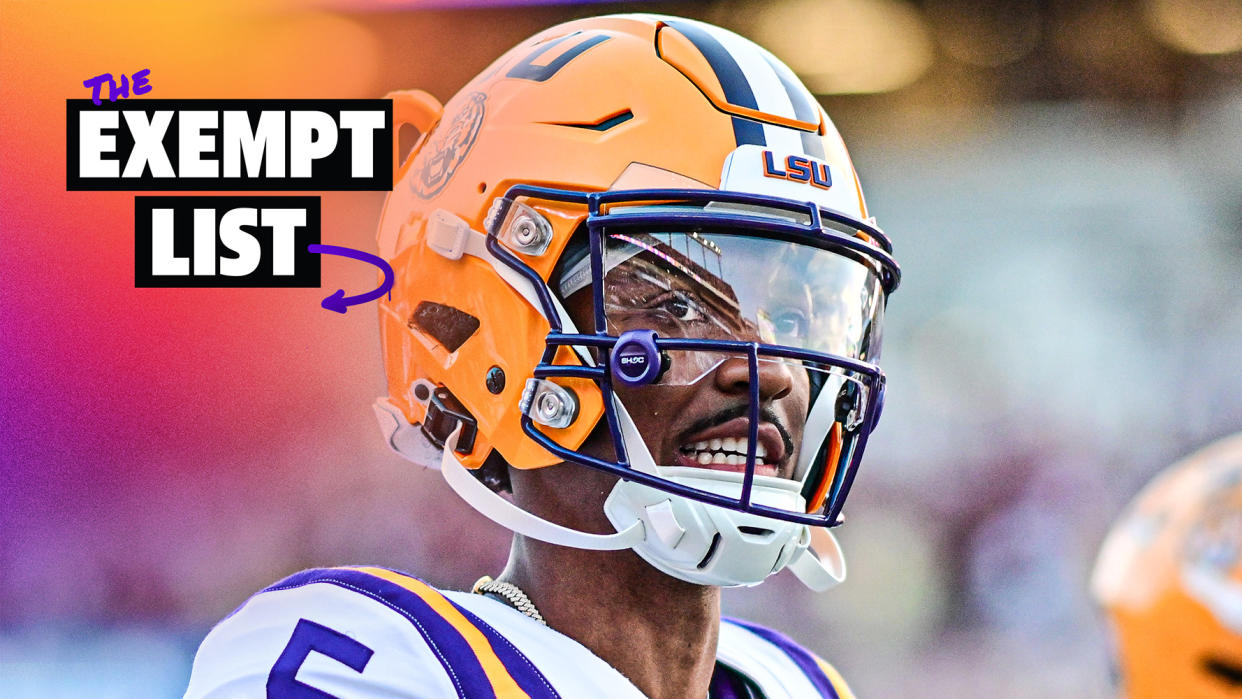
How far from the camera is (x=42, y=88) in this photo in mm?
3223

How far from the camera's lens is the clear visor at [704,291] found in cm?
147

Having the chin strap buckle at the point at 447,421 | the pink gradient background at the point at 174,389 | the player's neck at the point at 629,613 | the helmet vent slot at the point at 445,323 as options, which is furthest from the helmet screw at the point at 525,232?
the pink gradient background at the point at 174,389

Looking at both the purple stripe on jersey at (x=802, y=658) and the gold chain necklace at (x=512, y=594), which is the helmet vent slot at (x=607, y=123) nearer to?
the gold chain necklace at (x=512, y=594)

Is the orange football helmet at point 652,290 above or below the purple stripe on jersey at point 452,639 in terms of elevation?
above

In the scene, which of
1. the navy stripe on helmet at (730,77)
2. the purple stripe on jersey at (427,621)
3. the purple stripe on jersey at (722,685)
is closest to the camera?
the purple stripe on jersey at (427,621)

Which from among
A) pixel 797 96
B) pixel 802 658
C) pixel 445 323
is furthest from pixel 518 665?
pixel 797 96

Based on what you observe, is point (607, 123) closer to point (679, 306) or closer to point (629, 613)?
point (679, 306)

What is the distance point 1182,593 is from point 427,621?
0.79 m

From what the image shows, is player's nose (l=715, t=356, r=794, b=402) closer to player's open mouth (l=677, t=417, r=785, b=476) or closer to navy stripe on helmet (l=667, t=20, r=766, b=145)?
player's open mouth (l=677, t=417, r=785, b=476)

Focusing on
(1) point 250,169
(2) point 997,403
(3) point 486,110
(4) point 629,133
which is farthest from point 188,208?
(2) point 997,403

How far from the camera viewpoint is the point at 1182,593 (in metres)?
0.98

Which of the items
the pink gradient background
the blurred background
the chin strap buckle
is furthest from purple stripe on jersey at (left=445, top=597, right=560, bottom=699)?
the pink gradient background

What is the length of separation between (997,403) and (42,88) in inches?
115

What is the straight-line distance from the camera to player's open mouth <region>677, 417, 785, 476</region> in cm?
144
